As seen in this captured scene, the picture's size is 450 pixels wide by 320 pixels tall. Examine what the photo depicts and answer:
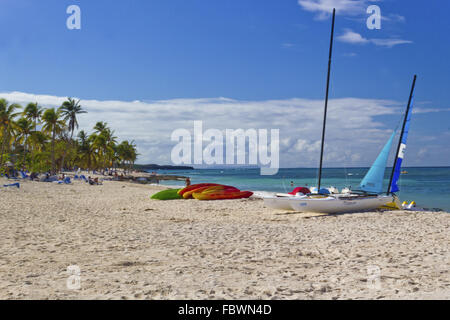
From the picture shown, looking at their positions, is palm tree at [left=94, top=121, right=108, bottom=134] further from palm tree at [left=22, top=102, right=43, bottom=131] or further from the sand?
the sand

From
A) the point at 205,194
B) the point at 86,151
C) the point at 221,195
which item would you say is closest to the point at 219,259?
the point at 205,194

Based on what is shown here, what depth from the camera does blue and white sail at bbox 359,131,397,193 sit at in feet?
58.4

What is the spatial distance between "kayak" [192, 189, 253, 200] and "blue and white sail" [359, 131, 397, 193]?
761cm

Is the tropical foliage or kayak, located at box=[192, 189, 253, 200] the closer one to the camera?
kayak, located at box=[192, 189, 253, 200]

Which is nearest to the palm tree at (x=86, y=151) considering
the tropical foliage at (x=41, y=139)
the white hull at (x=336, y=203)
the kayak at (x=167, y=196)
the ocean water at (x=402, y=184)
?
the tropical foliage at (x=41, y=139)

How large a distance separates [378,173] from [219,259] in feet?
42.8

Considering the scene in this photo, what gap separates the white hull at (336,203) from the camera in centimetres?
1481

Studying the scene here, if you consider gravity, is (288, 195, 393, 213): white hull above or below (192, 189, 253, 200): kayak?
above

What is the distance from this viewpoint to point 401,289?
17.9 feet

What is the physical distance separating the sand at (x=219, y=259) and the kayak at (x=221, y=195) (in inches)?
359

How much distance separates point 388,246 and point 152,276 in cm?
581

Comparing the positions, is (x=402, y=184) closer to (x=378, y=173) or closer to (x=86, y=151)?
(x=378, y=173)

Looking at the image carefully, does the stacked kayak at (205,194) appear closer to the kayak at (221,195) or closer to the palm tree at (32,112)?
the kayak at (221,195)

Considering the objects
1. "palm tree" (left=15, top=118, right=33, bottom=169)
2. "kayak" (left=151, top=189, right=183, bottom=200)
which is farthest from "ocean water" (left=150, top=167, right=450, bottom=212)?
"palm tree" (left=15, top=118, right=33, bottom=169)
